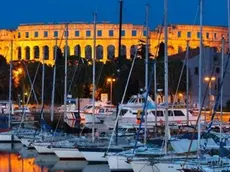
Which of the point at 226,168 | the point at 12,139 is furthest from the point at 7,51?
the point at 226,168

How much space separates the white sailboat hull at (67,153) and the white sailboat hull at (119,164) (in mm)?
4448

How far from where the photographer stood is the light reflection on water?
27.0m

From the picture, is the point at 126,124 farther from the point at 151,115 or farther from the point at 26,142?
the point at 26,142

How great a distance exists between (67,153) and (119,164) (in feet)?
18.4

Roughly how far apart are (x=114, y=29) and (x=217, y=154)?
415 feet

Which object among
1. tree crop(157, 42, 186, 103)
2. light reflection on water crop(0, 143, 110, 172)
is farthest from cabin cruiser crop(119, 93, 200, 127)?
tree crop(157, 42, 186, 103)

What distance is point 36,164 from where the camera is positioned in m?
29.7

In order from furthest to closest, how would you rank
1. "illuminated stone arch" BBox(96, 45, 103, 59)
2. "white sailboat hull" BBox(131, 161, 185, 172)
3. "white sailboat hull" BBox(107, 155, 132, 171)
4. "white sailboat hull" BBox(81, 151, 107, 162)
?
"illuminated stone arch" BBox(96, 45, 103, 59) → "white sailboat hull" BBox(81, 151, 107, 162) → "white sailboat hull" BBox(107, 155, 132, 171) → "white sailboat hull" BBox(131, 161, 185, 172)

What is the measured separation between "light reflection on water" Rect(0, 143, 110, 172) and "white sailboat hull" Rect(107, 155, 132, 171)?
1.68 metres

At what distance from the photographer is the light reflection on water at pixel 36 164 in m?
27.0

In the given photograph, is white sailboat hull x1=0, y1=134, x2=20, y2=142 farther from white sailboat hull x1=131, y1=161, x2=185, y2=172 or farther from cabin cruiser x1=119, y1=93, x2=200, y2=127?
white sailboat hull x1=131, y1=161, x2=185, y2=172

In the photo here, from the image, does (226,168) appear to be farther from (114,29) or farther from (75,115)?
(114,29)

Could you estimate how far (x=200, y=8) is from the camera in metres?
25.3

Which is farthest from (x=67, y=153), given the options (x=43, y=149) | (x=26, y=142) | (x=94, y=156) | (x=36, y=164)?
(x=26, y=142)
